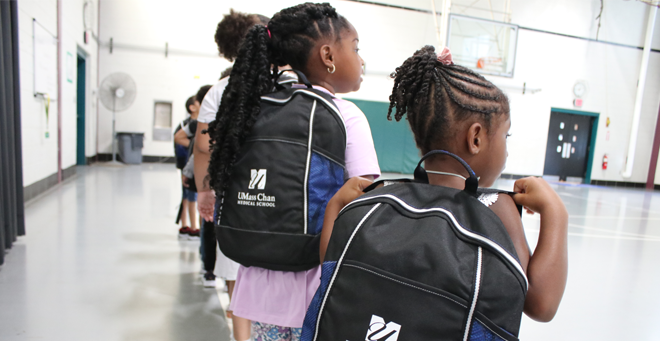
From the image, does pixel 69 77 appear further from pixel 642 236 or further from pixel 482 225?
pixel 642 236

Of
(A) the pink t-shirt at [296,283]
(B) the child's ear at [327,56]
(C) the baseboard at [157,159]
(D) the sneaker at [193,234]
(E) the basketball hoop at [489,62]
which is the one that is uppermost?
(E) the basketball hoop at [489,62]

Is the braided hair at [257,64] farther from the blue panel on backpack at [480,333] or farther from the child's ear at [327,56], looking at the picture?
the blue panel on backpack at [480,333]

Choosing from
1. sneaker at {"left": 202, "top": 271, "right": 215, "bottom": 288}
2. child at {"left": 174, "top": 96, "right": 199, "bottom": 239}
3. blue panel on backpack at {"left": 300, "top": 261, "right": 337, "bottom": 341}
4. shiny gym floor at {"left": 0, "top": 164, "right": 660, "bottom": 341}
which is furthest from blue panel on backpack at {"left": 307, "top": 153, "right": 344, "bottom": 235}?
child at {"left": 174, "top": 96, "right": 199, "bottom": 239}

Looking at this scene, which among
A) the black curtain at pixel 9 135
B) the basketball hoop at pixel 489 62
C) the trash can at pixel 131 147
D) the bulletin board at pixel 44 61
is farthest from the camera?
the basketball hoop at pixel 489 62

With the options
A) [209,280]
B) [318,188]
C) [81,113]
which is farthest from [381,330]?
[81,113]

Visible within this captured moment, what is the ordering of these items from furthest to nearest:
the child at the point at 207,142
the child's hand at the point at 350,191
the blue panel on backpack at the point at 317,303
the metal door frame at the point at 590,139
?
the metal door frame at the point at 590,139, the child at the point at 207,142, the child's hand at the point at 350,191, the blue panel on backpack at the point at 317,303

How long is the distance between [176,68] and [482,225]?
10092 millimetres

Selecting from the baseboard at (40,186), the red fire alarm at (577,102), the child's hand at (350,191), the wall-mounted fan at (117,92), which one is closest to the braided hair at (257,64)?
the child's hand at (350,191)

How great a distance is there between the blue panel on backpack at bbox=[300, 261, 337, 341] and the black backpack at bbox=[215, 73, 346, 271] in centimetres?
22

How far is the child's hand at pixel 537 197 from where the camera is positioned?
0.62 m

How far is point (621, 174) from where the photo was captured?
470 inches

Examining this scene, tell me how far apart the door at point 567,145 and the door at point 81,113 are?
12307 millimetres

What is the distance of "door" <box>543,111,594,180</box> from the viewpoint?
38.7 ft

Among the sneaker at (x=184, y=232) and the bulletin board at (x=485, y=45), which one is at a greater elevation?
the bulletin board at (x=485, y=45)
